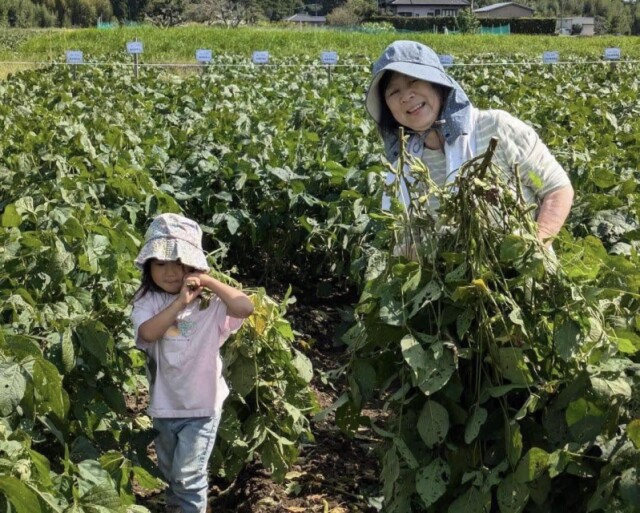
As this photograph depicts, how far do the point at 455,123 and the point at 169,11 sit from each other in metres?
61.0

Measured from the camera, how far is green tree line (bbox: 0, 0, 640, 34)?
213ft

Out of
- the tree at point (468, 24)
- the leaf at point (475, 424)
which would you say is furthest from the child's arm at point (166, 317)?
the tree at point (468, 24)

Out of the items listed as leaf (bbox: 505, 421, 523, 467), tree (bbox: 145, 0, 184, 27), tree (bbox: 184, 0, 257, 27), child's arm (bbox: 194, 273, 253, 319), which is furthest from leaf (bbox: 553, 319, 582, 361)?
tree (bbox: 184, 0, 257, 27)

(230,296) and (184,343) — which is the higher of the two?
(230,296)

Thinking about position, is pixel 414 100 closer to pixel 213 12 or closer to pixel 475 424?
pixel 475 424

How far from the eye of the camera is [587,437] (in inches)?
79.0

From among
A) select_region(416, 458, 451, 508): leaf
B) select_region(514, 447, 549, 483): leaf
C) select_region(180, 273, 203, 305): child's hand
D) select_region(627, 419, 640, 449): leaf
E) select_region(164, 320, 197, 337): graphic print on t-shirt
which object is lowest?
select_region(416, 458, 451, 508): leaf

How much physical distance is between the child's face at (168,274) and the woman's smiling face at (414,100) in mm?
783

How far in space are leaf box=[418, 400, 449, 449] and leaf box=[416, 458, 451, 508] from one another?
0.07 metres

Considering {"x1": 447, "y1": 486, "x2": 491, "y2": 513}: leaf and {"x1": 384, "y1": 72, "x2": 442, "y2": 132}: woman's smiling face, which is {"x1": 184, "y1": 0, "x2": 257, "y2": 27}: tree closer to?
{"x1": 384, "y1": 72, "x2": 442, "y2": 132}: woman's smiling face

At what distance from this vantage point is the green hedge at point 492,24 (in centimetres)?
6138

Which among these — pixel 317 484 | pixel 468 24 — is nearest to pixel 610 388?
pixel 317 484

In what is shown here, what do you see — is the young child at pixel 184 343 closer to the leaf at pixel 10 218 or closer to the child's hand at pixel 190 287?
the child's hand at pixel 190 287

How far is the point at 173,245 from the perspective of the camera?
8.92 feet
